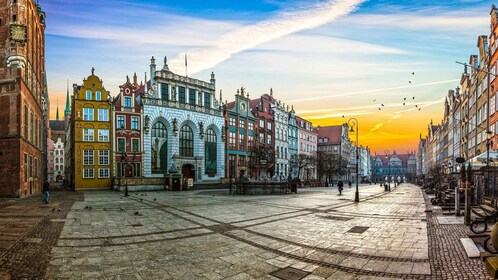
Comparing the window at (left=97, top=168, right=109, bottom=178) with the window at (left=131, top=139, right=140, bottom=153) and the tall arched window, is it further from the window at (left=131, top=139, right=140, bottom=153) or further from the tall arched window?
the tall arched window

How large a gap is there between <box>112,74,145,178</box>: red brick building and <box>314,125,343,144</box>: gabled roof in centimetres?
7891

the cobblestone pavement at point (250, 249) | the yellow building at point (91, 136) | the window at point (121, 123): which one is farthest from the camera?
the window at point (121, 123)

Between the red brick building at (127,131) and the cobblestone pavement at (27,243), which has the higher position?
the red brick building at (127,131)

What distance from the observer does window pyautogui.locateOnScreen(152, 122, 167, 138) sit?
2058 inches

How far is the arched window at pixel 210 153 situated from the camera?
2304 inches

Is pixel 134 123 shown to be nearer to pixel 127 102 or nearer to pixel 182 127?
pixel 127 102

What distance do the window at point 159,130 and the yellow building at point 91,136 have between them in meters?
7.15

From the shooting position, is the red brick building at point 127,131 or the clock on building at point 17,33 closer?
the clock on building at point 17,33

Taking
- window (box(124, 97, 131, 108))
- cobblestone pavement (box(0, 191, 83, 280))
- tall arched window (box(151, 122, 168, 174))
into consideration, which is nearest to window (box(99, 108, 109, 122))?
window (box(124, 97, 131, 108))

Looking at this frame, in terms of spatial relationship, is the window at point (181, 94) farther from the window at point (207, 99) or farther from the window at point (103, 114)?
the window at point (103, 114)

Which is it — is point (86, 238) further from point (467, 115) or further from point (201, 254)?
point (467, 115)

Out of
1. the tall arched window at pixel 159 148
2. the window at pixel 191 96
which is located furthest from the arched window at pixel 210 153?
the tall arched window at pixel 159 148

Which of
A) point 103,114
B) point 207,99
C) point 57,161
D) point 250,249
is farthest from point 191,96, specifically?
point 57,161

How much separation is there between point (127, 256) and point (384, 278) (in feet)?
21.0
